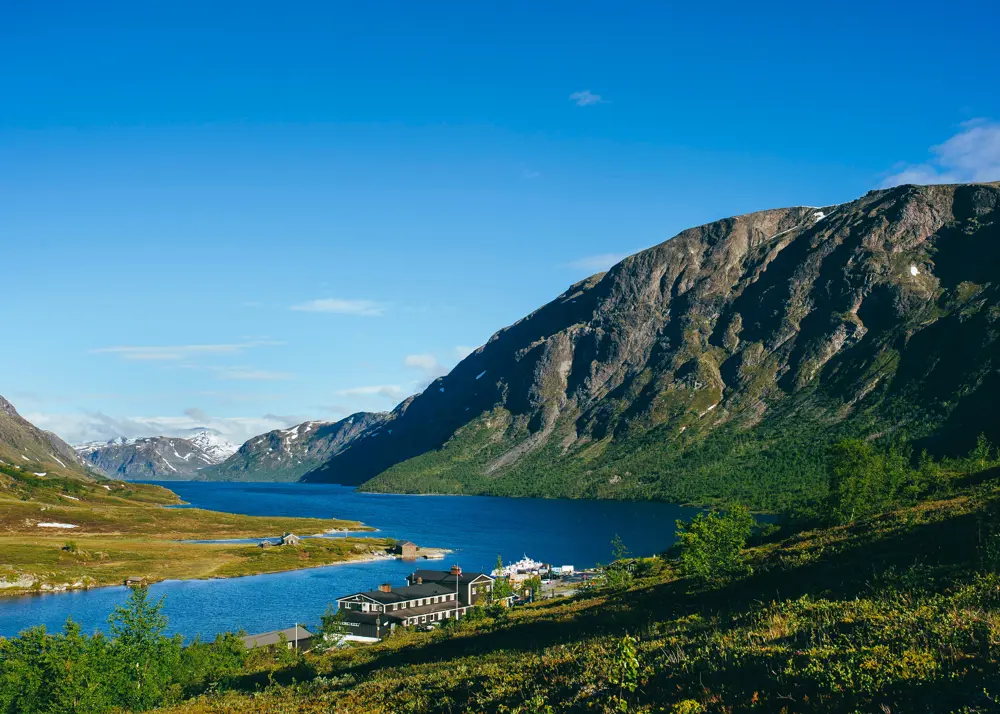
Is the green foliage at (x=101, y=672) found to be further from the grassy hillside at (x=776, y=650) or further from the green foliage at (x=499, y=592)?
the green foliage at (x=499, y=592)

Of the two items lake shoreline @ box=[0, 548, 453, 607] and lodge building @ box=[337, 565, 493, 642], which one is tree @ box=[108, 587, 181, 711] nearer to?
lodge building @ box=[337, 565, 493, 642]

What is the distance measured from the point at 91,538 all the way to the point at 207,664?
483ft

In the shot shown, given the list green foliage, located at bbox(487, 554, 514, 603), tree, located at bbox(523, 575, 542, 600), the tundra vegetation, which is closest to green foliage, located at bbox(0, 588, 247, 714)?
the tundra vegetation

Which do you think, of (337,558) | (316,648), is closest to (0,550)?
(337,558)

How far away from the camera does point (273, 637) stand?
82.8 m

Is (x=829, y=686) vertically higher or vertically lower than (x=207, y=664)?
higher

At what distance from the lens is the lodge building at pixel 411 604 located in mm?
90312

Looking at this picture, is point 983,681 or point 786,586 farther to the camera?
point 786,586

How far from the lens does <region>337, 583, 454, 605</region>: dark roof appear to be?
96.3 meters

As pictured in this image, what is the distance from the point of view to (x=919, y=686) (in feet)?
56.2

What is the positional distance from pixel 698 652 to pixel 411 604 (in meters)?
81.4

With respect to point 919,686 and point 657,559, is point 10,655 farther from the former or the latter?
point 657,559

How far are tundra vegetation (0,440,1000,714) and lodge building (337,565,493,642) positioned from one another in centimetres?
1701

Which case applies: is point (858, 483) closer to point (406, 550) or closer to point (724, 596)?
point (724, 596)
